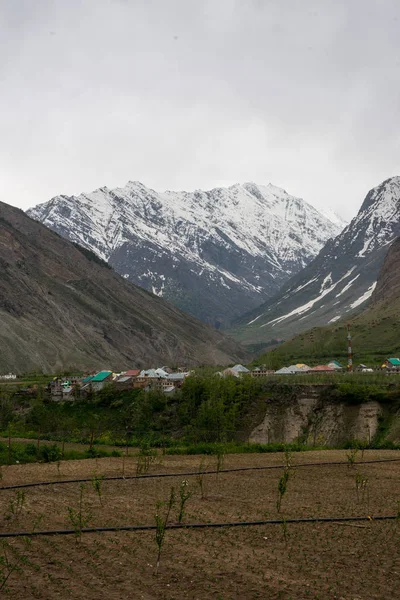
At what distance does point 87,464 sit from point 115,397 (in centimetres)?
4340

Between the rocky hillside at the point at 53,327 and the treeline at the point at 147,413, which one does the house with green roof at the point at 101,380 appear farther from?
the rocky hillside at the point at 53,327

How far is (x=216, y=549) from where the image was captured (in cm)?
2088

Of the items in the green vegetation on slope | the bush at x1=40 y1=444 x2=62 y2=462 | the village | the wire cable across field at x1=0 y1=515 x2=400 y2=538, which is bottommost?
the bush at x1=40 y1=444 x2=62 y2=462

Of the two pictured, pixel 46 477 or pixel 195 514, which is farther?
pixel 46 477

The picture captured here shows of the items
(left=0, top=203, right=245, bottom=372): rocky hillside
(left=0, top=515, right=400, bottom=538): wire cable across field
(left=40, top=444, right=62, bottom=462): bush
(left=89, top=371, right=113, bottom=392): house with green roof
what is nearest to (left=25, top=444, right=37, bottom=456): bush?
(left=40, top=444, right=62, bottom=462): bush

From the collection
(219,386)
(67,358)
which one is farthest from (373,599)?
(67,358)

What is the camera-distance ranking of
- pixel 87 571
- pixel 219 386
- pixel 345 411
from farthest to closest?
pixel 219 386 → pixel 345 411 → pixel 87 571

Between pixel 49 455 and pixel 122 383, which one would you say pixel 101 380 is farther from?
pixel 49 455

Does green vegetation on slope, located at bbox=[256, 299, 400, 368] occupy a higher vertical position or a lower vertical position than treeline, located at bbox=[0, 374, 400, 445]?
higher

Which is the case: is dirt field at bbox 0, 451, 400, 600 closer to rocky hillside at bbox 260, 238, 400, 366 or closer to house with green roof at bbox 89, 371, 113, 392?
house with green roof at bbox 89, 371, 113, 392

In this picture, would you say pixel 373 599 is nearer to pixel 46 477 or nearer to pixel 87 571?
pixel 87 571

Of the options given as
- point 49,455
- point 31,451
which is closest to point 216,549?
point 49,455

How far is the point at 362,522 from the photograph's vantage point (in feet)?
83.2

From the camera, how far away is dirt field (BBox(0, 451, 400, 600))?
660 inches
